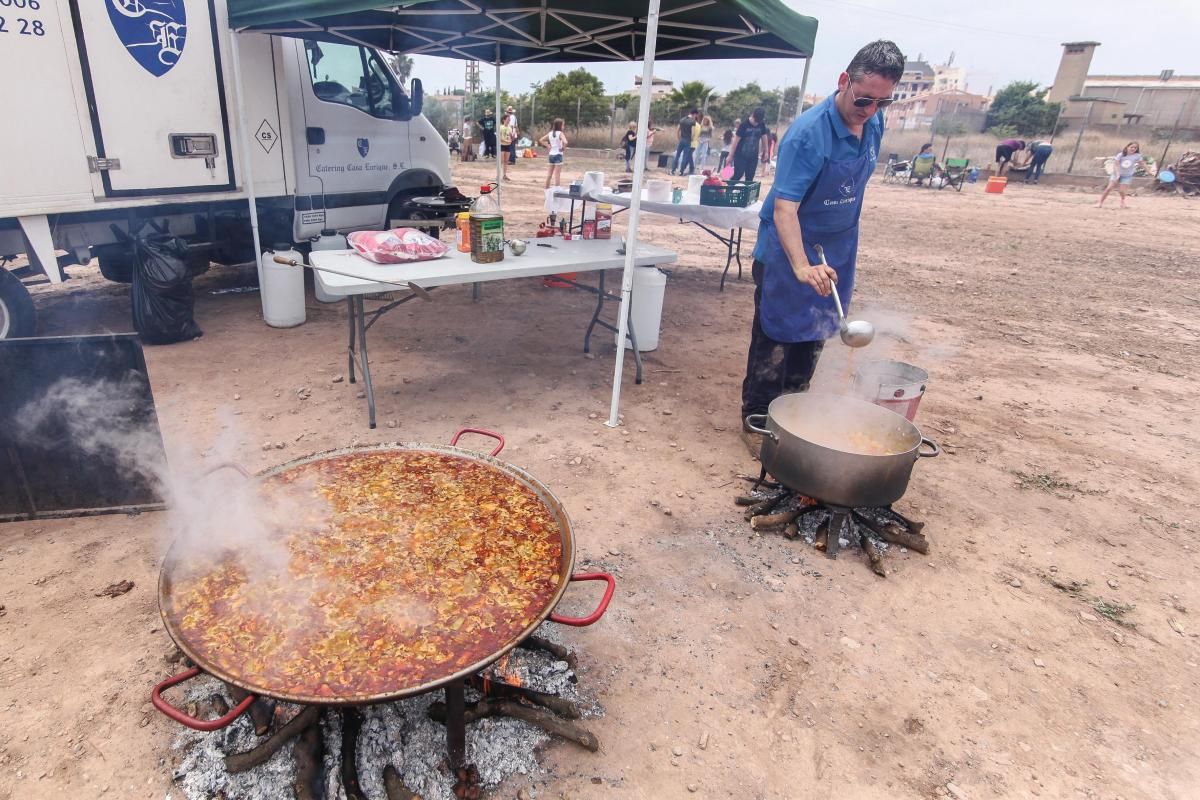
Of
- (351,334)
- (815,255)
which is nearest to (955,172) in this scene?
(815,255)

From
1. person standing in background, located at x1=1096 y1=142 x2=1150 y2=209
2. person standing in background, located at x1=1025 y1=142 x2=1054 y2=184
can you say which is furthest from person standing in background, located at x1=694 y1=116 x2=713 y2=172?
person standing in background, located at x1=1025 y1=142 x2=1054 y2=184

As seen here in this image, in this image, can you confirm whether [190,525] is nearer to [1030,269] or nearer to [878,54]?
[878,54]

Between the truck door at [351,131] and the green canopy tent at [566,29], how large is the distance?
1.32ft

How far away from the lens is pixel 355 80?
639cm

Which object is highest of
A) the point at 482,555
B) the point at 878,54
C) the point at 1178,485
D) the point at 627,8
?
the point at 627,8

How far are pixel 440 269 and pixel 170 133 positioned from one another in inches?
118

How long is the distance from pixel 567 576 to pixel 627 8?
4.44 metres

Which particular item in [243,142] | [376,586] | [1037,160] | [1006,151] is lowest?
[376,586]

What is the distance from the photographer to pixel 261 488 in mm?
2068

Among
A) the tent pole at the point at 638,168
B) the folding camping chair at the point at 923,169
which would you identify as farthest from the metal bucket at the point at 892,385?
the folding camping chair at the point at 923,169

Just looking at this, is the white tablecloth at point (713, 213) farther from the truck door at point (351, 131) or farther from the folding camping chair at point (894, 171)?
the folding camping chair at point (894, 171)

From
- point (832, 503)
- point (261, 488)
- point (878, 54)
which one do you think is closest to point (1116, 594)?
point (832, 503)

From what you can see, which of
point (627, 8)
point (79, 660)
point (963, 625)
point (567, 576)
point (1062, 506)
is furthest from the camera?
point (627, 8)

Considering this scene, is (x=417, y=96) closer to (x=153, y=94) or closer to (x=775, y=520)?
(x=153, y=94)
